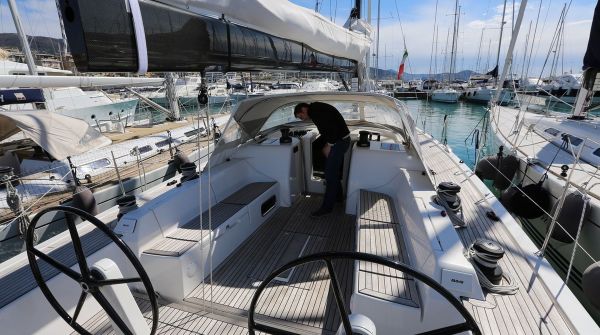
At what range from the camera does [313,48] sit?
2.57 metres

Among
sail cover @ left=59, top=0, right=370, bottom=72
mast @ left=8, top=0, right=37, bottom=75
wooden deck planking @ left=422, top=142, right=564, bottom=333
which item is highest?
mast @ left=8, top=0, right=37, bottom=75

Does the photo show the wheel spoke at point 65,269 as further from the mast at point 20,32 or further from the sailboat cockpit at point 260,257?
the mast at point 20,32

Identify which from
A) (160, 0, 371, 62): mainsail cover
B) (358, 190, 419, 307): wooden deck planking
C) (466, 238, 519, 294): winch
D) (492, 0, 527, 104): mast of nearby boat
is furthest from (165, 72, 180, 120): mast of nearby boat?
(466, 238, 519, 294): winch

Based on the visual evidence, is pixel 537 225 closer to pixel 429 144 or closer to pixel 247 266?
pixel 429 144

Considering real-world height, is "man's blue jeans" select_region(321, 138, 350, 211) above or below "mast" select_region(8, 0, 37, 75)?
below

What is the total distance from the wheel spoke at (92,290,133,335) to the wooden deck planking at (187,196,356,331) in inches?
27.2

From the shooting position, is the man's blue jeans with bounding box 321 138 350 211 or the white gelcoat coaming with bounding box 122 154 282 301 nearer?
the white gelcoat coaming with bounding box 122 154 282 301

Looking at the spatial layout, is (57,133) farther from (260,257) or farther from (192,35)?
(192,35)

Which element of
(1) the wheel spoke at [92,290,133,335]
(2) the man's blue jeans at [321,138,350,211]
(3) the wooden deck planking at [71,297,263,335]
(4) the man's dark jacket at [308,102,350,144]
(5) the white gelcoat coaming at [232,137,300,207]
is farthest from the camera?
(5) the white gelcoat coaming at [232,137,300,207]

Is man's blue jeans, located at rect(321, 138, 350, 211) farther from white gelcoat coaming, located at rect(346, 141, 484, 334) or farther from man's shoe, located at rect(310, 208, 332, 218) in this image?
white gelcoat coaming, located at rect(346, 141, 484, 334)

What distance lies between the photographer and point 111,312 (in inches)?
56.9

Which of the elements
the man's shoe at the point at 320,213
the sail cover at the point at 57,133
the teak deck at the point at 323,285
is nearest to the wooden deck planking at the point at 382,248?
the teak deck at the point at 323,285

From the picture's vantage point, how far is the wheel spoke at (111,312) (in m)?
1.42

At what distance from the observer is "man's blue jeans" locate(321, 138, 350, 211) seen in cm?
375
